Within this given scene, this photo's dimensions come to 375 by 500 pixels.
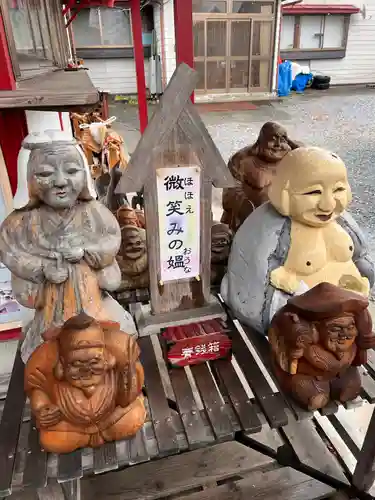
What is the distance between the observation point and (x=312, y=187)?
1501mm

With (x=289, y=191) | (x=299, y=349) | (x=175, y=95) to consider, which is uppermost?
(x=175, y=95)

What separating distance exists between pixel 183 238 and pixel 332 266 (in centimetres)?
58

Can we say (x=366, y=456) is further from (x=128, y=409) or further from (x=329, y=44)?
(x=329, y=44)

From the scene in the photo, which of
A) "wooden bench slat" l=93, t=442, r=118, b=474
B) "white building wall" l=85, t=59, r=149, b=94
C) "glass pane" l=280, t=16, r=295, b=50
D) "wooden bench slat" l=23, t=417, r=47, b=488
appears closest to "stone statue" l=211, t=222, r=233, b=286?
"wooden bench slat" l=93, t=442, r=118, b=474

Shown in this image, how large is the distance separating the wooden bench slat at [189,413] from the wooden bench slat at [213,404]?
0.10 feet

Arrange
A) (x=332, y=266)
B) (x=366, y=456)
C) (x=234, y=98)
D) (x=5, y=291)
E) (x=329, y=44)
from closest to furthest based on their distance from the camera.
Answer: (x=332, y=266)
(x=366, y=456)
(x=5, y=291)
(x=234, y=98)
(x=329, y=44)

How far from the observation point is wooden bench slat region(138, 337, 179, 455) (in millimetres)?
1337

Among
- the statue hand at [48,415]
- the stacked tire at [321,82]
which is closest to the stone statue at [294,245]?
the statue hand at [48,415]

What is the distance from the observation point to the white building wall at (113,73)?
1162cm

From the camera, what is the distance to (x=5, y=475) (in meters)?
1.24

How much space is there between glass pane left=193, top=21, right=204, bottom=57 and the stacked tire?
3811 mm

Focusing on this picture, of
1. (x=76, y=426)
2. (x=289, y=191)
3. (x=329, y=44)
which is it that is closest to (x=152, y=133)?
(x=289, y=191)

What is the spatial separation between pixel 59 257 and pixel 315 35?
45.2 ft

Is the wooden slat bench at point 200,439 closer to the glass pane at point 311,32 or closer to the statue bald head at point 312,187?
the statue bald head at point 312,187
